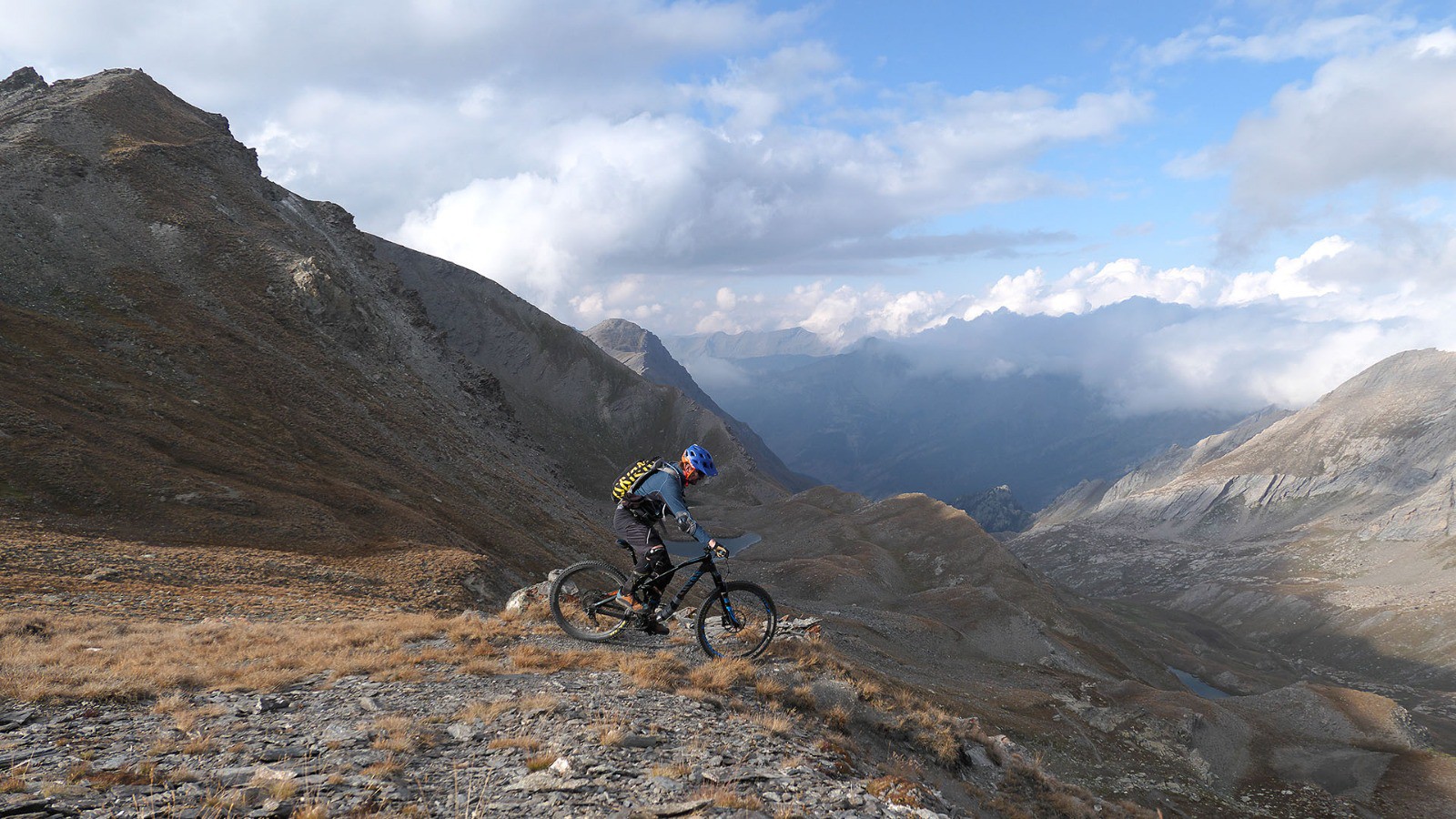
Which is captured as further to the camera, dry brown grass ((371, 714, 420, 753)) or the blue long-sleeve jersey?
the blue long-sleeve jersey

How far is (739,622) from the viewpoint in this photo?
49.5 feet

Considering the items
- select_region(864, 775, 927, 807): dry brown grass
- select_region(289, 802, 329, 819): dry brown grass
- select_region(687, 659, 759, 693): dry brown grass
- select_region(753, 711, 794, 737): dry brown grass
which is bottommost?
select_region(864, 775, 927, 807): dry brown grass

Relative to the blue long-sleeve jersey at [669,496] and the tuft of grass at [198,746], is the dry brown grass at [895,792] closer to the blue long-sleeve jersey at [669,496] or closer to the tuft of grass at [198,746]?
the blue long-sleeve jersey at [669,496]

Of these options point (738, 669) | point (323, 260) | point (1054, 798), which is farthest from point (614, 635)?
point (323, 260)

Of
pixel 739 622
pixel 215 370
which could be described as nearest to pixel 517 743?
pixel 739 622

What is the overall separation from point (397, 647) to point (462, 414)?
2840 inches

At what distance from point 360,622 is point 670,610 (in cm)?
849

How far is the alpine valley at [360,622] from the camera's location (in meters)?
8.74

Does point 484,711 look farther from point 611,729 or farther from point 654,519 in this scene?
point 654,519

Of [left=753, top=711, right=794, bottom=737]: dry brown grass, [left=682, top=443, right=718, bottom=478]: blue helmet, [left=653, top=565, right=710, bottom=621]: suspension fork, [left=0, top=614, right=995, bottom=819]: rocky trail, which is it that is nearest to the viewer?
[left=0, top=614, right=995, bottom=819]: rocky trail

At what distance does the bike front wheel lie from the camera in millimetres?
14172

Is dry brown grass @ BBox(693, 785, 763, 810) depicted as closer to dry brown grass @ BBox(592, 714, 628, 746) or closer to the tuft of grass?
dry brown grass @ BBox(592, 714, 628, 746)

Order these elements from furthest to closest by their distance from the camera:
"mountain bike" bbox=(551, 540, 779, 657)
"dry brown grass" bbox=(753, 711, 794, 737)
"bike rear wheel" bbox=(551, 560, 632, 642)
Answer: "bike rear wheel" bbox=(551, 560, 632, 642)
"mountain bike" bbox=(551, 540, 779, 657)
"dry brown grass" bbox=(753, 711, 794, 737)

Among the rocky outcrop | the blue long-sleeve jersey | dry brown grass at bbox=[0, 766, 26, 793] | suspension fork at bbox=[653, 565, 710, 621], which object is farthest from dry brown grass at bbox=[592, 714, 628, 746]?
the rocky outcrop
